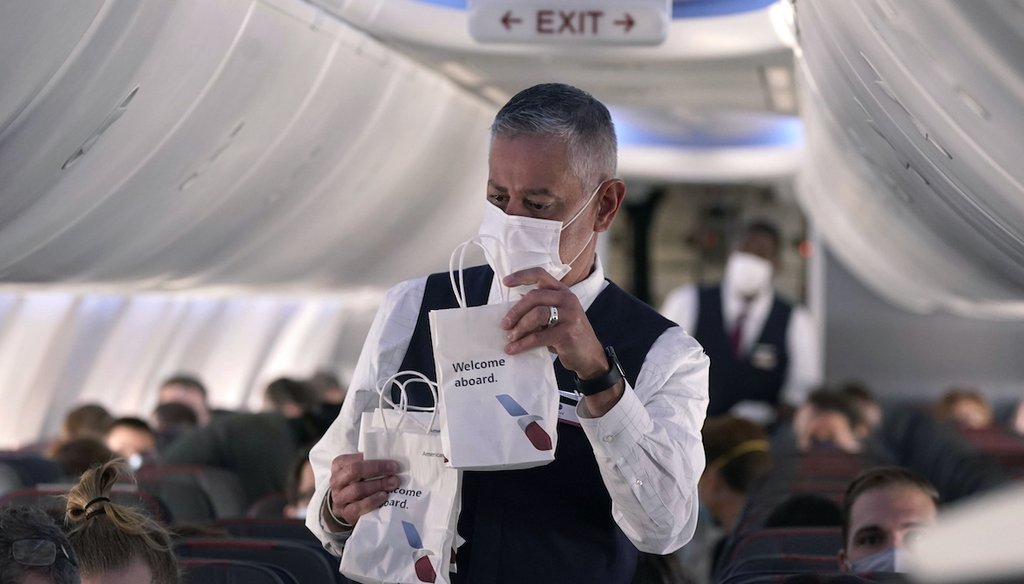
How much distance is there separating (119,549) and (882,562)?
1940 millimetres

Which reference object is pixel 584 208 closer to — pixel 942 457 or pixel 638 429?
pixel 638 429

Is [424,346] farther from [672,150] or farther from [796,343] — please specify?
[672,150]

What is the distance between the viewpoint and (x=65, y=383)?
38.1 feet

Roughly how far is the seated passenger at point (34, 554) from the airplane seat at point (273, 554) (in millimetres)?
1229

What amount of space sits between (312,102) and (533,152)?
215 inches

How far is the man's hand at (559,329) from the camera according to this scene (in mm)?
2096

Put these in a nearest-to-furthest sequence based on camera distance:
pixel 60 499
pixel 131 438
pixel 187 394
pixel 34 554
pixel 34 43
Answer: pixel 34 554
pixel 34 43
pixel 60 499
pixel 131 438
pixel 187 394

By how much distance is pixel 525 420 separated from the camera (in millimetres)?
2213

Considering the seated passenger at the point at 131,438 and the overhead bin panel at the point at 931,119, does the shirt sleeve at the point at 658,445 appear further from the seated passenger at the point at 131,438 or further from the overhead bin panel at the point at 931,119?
the seated passenger at the point at 131,438

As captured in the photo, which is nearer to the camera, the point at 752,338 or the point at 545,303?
the point at 545,303

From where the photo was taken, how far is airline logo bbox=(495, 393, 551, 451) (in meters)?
2.21

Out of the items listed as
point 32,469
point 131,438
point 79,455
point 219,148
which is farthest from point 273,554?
point 131,438

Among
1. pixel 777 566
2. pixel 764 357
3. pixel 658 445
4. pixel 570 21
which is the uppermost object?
pixel 570 21

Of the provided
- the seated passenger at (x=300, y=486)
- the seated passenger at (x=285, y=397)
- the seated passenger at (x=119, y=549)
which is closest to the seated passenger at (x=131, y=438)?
the seated passenger at (x=285, y=397)
